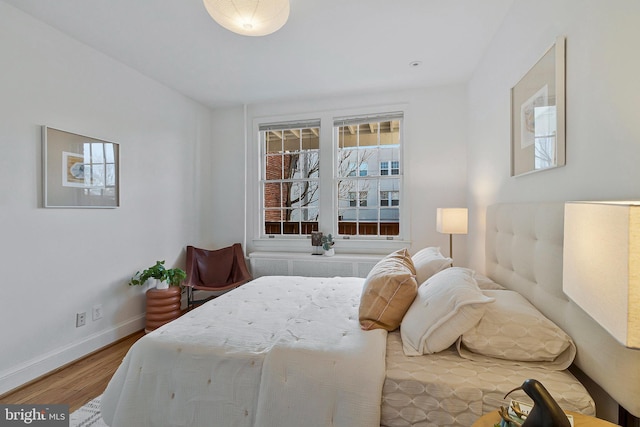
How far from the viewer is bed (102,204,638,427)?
119 cm

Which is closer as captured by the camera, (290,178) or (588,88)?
(588,88)

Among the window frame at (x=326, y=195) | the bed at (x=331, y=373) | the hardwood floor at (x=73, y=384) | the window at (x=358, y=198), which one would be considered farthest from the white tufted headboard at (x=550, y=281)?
the hardwood floor at (x=73, y=384)

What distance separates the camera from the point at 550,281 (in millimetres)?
1443

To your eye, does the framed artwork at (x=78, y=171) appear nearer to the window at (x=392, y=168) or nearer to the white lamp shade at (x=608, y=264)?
the window at (x=392, y=168)

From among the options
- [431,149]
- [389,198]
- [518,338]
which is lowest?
[518,338]

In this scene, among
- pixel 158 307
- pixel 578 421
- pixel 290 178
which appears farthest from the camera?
pixel 290 178

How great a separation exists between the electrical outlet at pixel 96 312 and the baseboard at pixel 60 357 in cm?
15

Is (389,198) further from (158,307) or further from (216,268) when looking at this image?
(158,307)

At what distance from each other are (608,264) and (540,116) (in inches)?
53.7

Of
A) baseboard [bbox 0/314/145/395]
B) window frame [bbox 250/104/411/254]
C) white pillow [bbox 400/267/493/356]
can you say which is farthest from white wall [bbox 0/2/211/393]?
white pillow [bbox 400/267/493/356]

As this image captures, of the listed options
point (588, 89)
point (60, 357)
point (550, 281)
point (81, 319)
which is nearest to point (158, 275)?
point (81, 319)

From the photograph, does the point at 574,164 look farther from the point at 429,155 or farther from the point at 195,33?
the point at 195,33

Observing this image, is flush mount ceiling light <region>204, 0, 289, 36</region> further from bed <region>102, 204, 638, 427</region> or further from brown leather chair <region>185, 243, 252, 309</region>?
brown leather chair <region>185, 243, 252, 309</region>

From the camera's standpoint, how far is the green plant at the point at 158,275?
3139 mm
